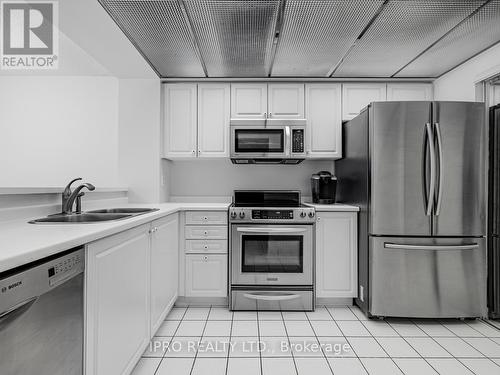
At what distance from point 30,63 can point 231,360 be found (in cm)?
341

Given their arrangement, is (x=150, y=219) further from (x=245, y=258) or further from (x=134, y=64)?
(x=134, y=64)

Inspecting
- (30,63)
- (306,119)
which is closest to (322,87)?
(306,119)

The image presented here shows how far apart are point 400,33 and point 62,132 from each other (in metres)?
3.66

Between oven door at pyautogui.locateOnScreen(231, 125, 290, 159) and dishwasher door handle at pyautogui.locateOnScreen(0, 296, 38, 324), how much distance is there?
234 centimetres

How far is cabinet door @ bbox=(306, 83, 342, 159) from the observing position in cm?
323

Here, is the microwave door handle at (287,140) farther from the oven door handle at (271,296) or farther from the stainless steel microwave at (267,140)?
the oven door handle at (271,296)

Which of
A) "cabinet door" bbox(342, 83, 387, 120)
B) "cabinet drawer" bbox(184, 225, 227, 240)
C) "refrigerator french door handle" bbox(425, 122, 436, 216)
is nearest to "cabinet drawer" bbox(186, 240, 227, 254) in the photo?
"cabinet drawer" bbox(184, 225, 227, 240)

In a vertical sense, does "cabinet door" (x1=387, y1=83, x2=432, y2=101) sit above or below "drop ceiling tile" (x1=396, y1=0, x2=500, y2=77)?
below

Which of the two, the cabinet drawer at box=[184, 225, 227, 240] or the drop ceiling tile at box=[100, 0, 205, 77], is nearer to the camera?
the drop ceiling tile at box=[100, 0, 205, 77]

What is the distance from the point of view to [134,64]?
2.79m

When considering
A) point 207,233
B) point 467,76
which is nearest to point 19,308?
point 207,233

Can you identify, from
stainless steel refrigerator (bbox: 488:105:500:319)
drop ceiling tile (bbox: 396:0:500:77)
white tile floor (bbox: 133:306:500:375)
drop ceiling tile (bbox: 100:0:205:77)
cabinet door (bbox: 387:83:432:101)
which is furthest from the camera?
cabinet door (bbox: 387:83:432:101)

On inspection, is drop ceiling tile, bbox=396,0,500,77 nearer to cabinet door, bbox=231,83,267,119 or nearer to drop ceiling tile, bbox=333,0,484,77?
drop ceiling tile, bbox=333,0,484,77

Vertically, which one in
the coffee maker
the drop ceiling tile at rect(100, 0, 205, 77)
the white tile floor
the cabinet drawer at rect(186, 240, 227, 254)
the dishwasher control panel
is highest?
the drop ceiling tile at rect(100, 0, 205, 77)
